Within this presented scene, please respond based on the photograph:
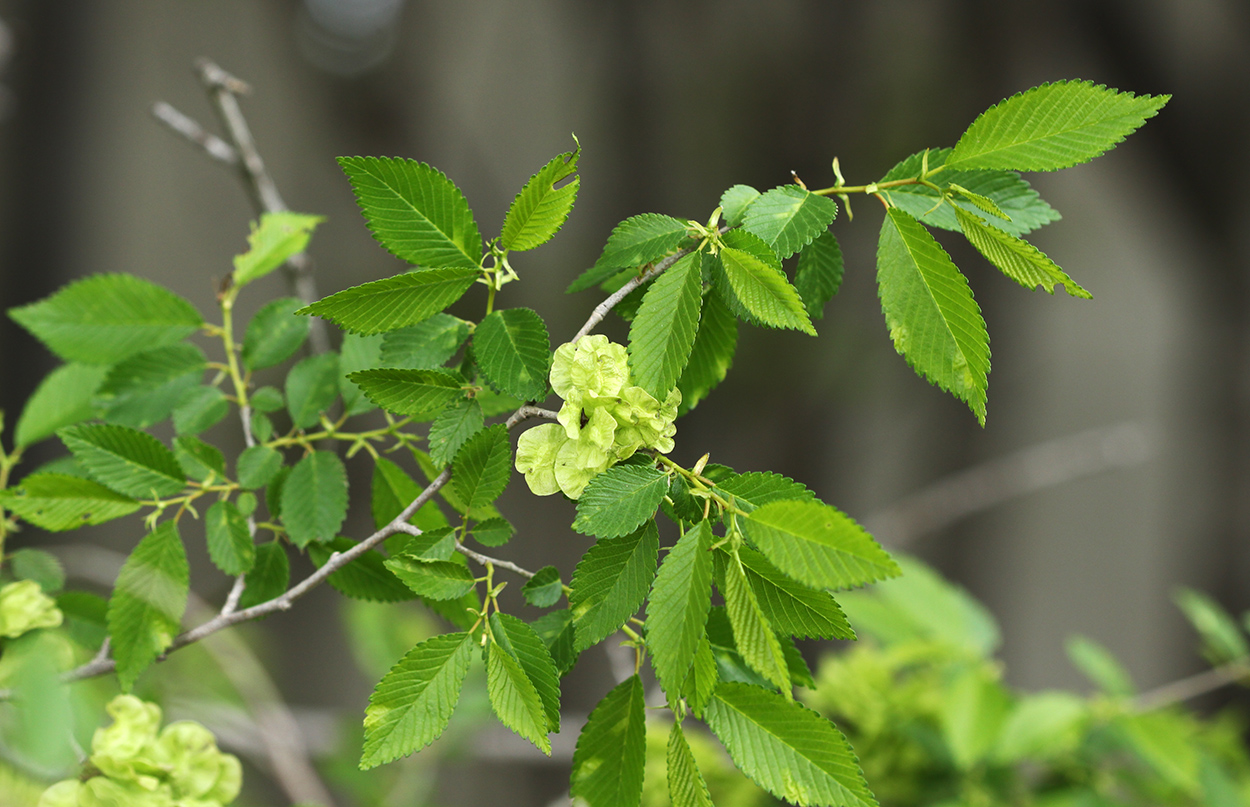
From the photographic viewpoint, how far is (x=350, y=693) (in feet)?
4.73

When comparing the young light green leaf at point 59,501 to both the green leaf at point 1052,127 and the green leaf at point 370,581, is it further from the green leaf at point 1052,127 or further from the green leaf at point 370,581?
the green leaf at point 1052,127

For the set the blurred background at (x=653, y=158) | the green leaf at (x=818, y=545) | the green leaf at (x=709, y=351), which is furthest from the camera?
the blurred background at (x=653, y=158)

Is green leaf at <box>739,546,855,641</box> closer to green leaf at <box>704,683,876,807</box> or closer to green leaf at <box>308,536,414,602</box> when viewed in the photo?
green leaf at <box>704,683,876,807</box>

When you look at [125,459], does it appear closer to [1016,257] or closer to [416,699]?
[416,699]

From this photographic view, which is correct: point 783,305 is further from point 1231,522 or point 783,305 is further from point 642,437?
point 1231,522

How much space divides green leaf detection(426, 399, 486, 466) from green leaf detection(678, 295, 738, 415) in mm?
96

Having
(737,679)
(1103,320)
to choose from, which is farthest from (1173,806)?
(1103,320)

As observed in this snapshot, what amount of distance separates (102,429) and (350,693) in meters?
1.20

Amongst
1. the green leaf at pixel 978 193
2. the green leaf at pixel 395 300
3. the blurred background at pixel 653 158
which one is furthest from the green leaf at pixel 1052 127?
the blurred background at pixel 653 158

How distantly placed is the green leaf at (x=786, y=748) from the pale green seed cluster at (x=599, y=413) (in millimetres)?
109

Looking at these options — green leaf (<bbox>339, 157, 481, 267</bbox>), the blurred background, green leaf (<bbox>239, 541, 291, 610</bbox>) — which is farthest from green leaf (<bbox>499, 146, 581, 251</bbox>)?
the blurred background

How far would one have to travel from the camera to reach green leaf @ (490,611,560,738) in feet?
1.05

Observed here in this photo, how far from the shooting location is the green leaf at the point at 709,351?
1.22 feet

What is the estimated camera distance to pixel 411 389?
1.08ft
